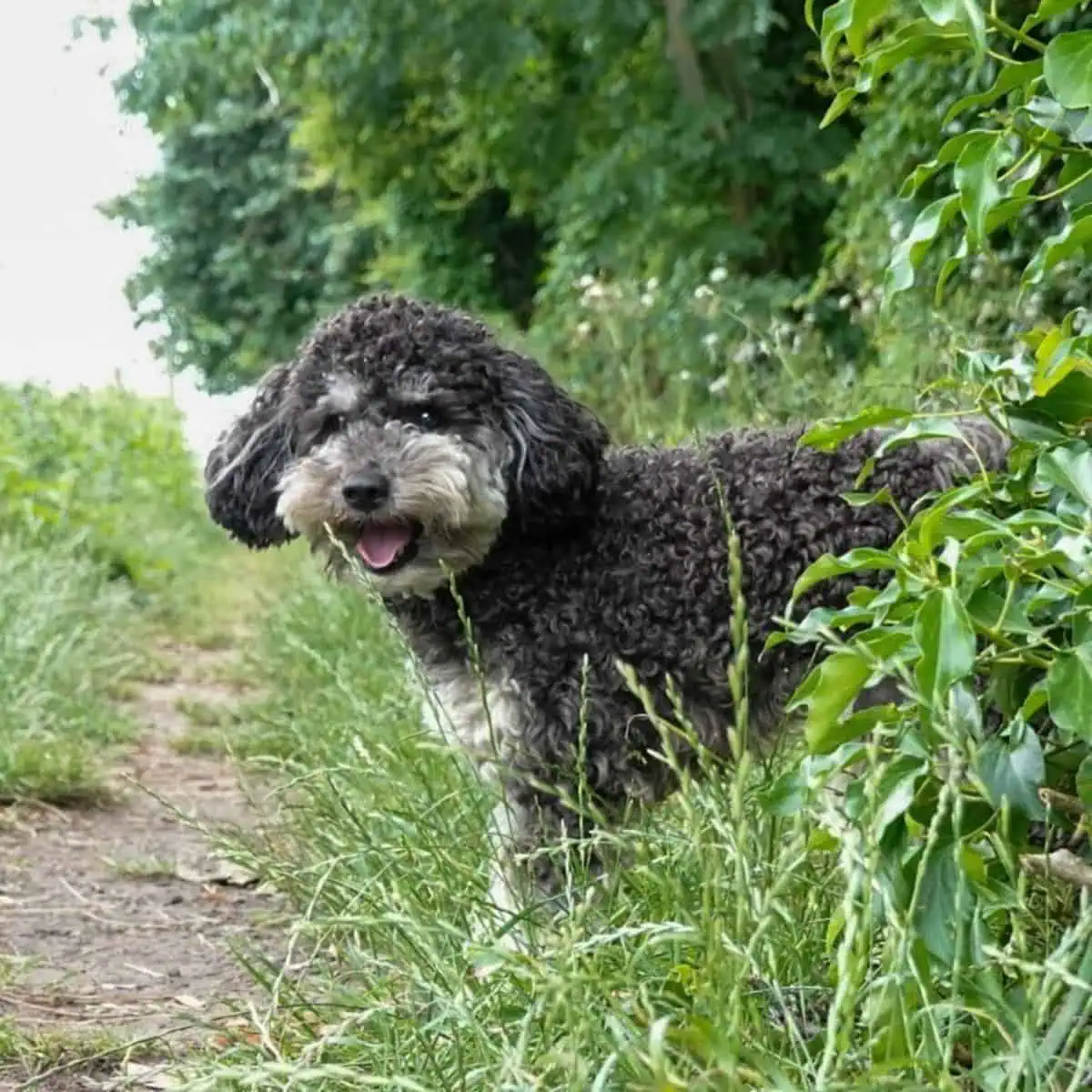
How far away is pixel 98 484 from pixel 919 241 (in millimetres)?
9292

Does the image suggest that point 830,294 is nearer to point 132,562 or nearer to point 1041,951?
point 132,562

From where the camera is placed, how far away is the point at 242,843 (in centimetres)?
309

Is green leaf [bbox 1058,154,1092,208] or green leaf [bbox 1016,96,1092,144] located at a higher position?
green leaf [bbox 1016,96,1092,144]

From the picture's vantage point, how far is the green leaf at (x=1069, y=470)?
1821mm

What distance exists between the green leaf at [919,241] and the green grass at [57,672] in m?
3.53

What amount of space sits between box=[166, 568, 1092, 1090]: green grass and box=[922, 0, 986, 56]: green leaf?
2.90ft

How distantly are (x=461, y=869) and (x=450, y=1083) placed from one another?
44 centimetres

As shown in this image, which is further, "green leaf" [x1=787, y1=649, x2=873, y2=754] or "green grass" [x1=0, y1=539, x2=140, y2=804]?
"green grass" [x1=0, y1=539, x2=140, y2=804]

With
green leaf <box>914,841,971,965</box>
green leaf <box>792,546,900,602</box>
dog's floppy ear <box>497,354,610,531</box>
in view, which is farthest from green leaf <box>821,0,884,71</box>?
dog's floppy ear <box>497,354,610,531</box>

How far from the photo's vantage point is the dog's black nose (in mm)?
3389

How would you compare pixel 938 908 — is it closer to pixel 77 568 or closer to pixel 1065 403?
pixel 1065 403

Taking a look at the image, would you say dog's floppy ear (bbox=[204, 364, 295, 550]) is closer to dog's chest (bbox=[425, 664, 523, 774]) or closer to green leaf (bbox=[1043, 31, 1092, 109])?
dog's chest (bbox=[425, 664, 523, 774])

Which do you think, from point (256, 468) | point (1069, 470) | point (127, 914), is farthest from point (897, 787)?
point (127, 914)

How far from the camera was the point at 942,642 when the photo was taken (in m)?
1.62
